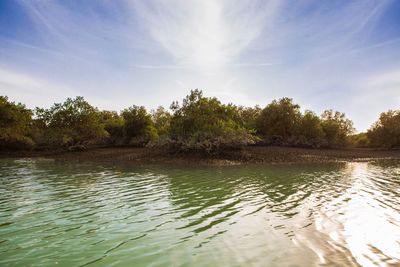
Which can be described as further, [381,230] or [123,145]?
[123,145]

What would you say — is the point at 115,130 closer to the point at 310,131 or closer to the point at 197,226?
the point at 310,131

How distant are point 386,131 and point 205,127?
1852 inches

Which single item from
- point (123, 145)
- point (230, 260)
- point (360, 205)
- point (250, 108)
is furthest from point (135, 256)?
point (250, 108)

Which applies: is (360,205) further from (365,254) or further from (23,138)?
(23,138)

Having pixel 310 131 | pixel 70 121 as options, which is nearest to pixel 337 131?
pixel 310 131

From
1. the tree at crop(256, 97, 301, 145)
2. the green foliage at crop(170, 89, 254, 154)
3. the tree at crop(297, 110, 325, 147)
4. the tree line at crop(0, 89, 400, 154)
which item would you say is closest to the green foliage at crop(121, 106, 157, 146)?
the tree line at crop(0, 89, 400, 154)

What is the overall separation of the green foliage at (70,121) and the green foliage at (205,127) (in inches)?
736

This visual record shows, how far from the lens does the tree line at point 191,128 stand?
145ft

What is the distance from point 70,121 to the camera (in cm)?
5747

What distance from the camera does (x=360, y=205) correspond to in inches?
601

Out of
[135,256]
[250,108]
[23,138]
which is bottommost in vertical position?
[135,256]

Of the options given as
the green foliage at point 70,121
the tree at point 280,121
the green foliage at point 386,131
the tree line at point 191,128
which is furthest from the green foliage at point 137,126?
the green foliage at point 386,131

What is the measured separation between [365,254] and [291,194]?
9.42 metres

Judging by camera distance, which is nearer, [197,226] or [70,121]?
[197,226]
